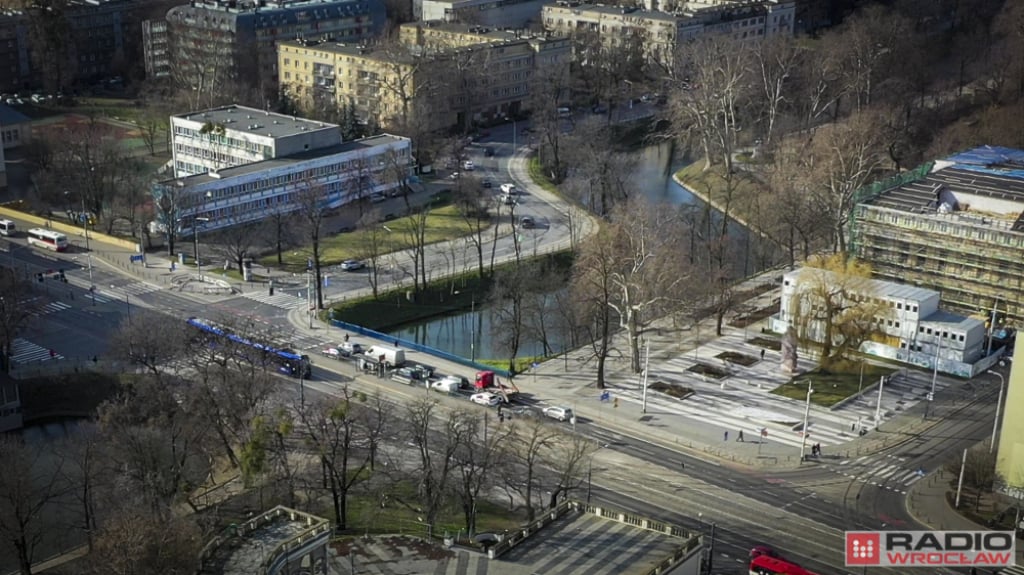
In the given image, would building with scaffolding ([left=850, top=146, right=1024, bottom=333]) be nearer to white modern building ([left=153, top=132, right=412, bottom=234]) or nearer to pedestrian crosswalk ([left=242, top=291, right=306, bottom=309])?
pedestrian crosswalk ([left=242, top=291, right=306, bottom=309])

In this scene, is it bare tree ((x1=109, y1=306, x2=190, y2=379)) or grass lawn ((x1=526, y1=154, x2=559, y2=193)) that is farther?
grass lawn ((x1=526, y1=154, x2=559, y2=193))

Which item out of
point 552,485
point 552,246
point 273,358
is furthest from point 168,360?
point 552,246

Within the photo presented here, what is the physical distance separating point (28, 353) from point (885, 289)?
39956mm

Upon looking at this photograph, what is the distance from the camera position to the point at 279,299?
218ft

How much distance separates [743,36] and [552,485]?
84.9m

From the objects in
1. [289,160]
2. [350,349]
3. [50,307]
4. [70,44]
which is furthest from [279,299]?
[70,44]

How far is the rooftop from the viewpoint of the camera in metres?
66.6

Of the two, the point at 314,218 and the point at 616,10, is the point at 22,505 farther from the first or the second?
the point at 616,10

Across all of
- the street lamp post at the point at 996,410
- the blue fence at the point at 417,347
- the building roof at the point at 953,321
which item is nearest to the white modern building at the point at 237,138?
the blue fence at the point at 417,347

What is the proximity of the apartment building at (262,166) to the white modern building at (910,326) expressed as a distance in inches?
1194

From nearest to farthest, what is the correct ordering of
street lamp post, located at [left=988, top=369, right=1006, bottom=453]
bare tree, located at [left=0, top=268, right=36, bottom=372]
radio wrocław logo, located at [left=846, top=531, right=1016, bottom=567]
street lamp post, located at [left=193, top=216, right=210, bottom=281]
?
radio wrocław logo, located at [left=846, top=531, right=1016, bottom=567] → street lamp post, located at [left=988, top=369, right=1006, bottom=453] → bare tree, located at [left=0, top=268, right=36, bottom=372] → street lamp post, located at [left=193, top=216, right=210, bottom=281]

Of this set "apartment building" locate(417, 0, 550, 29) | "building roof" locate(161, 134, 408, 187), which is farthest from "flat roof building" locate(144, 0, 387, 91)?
"building roof" locate(161, 134, 408, 187)

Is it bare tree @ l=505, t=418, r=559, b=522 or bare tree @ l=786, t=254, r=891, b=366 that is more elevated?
bare tree @ l=786, t=254, r=891, b=366

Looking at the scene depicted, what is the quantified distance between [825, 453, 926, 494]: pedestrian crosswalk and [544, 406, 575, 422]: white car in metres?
10.5
